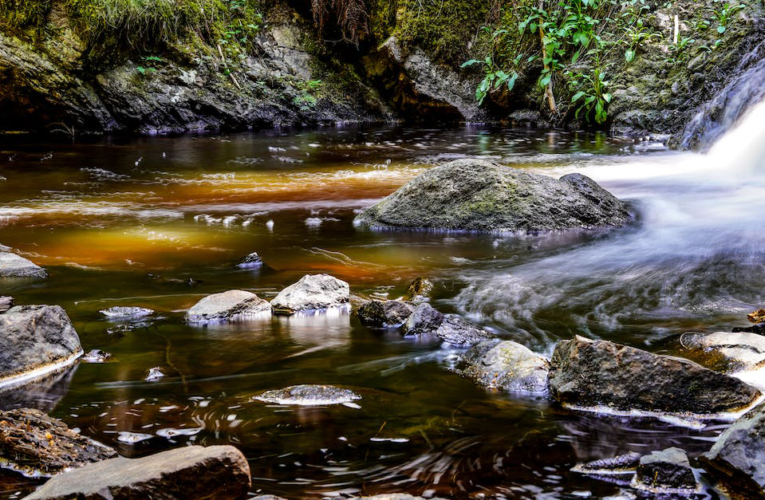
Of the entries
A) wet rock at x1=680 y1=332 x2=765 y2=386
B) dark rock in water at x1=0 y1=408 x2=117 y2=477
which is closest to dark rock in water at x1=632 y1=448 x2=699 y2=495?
wet rock at x1=680 y1=332 x2=765 y2=386

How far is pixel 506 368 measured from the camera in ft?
9.16

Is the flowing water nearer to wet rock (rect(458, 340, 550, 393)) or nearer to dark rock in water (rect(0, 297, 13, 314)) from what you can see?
wet rock (rect(458, 340, 550, 393))

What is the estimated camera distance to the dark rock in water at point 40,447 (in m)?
1.95

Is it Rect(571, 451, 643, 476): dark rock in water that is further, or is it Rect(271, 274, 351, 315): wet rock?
Rect(271, 274, 351, 315): wet rock

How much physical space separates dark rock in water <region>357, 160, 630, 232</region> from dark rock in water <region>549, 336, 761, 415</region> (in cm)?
344

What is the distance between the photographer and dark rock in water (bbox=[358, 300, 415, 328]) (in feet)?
11.6

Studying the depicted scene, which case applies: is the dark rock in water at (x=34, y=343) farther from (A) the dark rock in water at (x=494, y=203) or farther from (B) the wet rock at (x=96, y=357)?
(A) the dark rock in water at (x=494, y=203)

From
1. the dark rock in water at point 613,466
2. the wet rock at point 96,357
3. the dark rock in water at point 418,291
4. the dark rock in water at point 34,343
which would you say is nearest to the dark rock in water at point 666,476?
the dark rock in water at point 613,466

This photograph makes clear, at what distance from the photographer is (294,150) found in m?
12.5

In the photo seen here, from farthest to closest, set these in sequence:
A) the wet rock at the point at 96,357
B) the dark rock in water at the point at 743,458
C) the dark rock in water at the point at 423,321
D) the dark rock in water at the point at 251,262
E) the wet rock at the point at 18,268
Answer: the dark rock in water at the point at 251,262 → the wet rock at the point at 18,268 → the dark rock in water at the point at 423,321 → the wet rock at the point at 96,357 → the dark rock in water at the point at 743,458

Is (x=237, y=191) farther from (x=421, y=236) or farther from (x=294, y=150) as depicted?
(x=294, y=150)

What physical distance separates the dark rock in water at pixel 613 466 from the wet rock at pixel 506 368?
65 centimetres

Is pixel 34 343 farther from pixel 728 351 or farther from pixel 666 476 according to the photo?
pixel 728 351

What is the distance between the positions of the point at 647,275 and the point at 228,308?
10.1 feet
